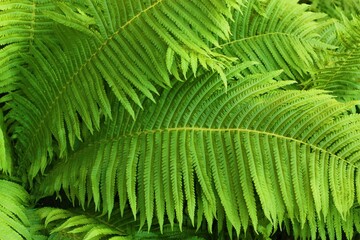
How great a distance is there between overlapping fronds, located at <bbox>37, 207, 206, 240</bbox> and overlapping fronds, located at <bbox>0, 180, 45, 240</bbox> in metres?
0.05

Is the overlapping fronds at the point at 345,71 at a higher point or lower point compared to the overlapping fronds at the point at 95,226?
higher

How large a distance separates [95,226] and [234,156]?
54cm

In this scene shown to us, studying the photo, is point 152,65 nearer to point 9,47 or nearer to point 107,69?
point 107,69

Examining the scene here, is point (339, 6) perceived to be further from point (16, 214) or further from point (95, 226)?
point (16, 214)

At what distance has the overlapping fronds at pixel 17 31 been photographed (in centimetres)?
184

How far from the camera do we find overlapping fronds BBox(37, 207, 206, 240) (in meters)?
1.57

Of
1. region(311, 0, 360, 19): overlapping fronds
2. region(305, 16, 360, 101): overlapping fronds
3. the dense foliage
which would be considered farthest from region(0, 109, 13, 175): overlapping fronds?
region(311, 0, 360, 19): overlapping fronds

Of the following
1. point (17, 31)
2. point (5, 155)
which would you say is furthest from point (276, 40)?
point (5, 155)

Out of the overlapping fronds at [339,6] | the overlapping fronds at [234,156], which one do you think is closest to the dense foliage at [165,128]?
the overlapping fronds at [234,156]

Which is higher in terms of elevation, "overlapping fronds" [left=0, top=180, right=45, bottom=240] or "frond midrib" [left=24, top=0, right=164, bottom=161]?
"frond midrib" [left=24, top=0, right=164, bottom=161]

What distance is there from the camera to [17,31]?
6.14 ft

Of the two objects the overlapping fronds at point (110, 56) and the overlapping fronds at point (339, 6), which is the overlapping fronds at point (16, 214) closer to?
the overlapping fronds at point (110, 56)

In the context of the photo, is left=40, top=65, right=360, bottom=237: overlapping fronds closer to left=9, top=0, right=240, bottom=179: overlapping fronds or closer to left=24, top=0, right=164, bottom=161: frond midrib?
left=9, top=0, right=240, bottom=179: overlapping fronds

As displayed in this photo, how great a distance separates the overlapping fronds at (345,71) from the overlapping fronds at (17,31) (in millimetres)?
1147
